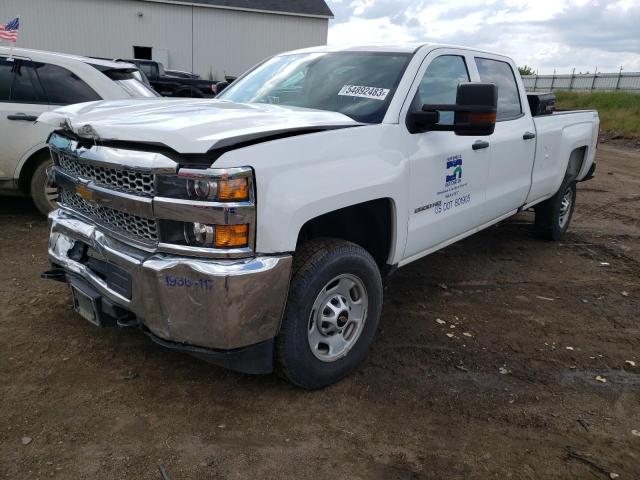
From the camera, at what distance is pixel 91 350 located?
11.2ft

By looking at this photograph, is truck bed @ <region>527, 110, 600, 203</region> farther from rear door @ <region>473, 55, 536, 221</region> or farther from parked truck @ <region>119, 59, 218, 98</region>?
parked truck @ <region>119, 59, 218, 98</region>

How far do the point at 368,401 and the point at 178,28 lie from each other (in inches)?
1163

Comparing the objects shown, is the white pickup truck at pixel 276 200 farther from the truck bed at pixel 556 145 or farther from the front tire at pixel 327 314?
the truck bed at pixel 556 145

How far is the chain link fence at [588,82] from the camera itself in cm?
3149

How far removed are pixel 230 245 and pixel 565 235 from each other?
546 centimetres

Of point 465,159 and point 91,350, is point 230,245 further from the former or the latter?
point 465,159

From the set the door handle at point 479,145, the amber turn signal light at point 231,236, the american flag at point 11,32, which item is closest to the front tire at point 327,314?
the amber turn signal light at point 231,236

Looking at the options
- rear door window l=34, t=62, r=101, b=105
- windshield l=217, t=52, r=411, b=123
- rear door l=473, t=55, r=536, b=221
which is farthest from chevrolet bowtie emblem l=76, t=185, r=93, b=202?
rear door window l=34, t=62, r=101, b=105

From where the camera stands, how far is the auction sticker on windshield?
3.46 meters

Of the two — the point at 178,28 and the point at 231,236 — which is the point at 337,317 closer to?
the point at 231,236

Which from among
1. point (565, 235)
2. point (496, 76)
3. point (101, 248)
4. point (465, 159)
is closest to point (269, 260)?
point (101, 248)

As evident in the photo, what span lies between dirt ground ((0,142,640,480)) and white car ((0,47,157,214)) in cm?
150

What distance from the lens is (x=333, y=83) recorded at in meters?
3.74

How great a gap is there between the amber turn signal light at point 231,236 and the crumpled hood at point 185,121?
36cm
